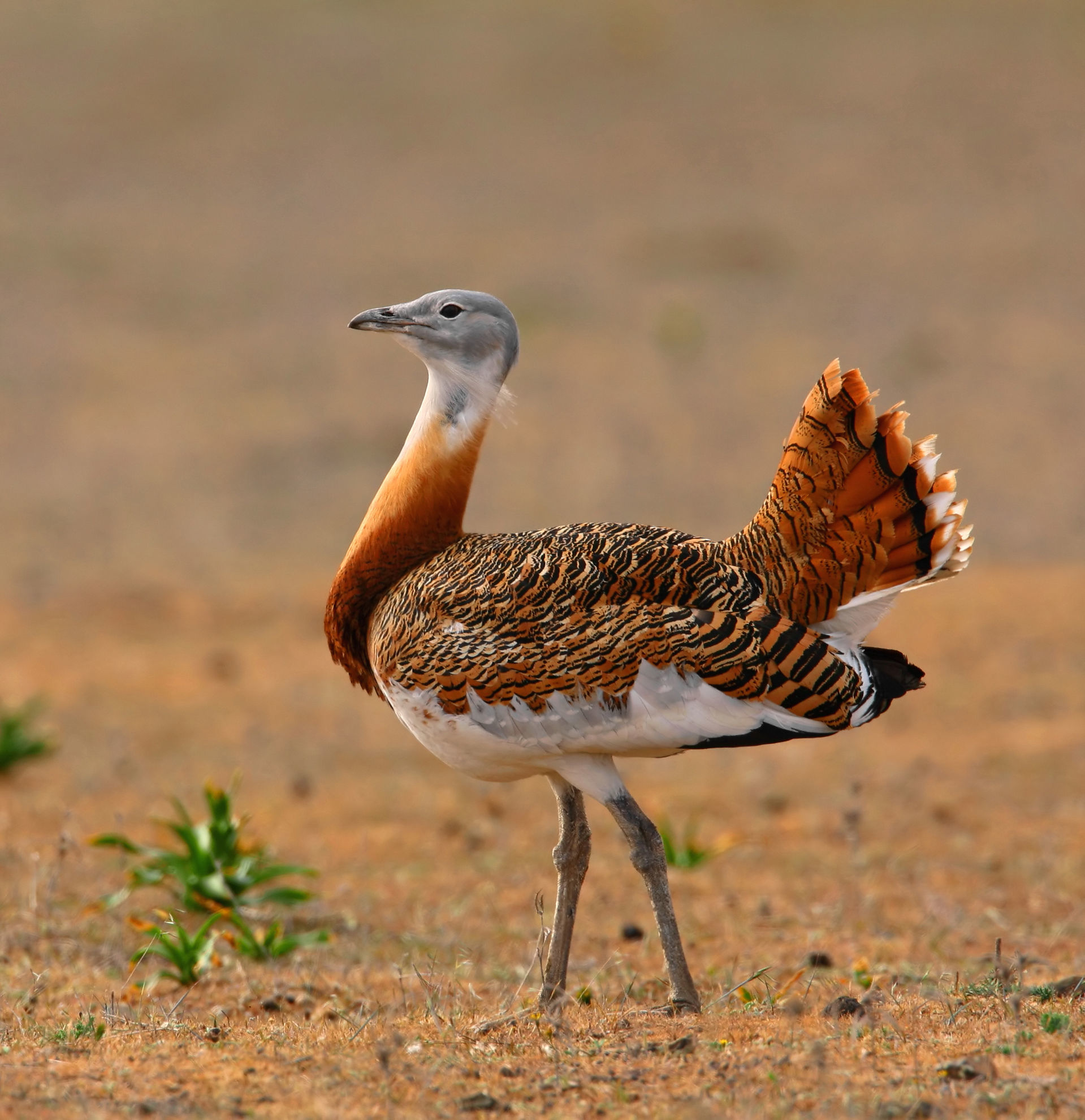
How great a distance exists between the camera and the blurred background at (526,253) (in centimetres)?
1463

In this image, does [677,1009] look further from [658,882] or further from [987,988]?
[987,988]

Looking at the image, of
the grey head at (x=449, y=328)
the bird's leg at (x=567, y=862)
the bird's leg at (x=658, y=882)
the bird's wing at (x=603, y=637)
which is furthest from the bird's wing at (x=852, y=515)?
the grey head at (x=449, y=328)

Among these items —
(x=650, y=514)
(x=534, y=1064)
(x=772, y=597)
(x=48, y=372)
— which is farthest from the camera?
(x=48, y=372)

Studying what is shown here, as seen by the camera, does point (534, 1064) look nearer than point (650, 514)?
Yes

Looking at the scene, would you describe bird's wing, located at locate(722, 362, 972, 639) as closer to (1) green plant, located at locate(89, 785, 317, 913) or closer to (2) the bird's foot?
(2) the bird's foot

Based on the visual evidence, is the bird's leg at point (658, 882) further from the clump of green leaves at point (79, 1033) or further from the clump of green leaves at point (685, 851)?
the clump of green leaves at point (685, 851)

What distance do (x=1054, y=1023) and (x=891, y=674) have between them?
102 centimetres

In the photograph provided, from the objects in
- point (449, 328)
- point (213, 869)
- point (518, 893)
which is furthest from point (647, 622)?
point (518, 893)

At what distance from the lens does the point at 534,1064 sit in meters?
3.35

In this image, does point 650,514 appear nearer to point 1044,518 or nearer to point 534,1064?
point 1044,518

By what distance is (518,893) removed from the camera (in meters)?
6.18

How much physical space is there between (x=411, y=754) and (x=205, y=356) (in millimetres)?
11098

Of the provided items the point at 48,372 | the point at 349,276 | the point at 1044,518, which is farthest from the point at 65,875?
the point at 349,276

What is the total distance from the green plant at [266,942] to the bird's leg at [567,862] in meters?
1.21
